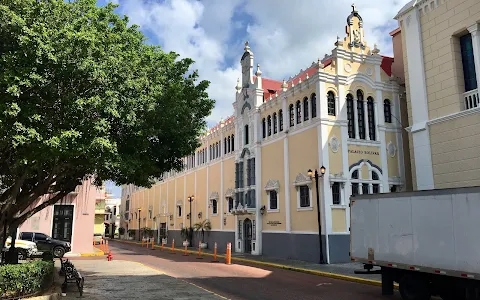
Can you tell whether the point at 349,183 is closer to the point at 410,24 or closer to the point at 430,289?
the point at 410,24

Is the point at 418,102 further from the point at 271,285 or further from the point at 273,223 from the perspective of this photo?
the point at 273,223

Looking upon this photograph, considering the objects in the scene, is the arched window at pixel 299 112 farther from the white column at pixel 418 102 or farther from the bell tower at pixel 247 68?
the white column at pixel 418 102

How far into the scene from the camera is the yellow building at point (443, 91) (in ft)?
54.6

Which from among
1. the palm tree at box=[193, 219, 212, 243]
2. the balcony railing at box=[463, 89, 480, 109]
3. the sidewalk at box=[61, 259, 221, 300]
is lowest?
the sidewalk at box=[61, 259, 221, 300]

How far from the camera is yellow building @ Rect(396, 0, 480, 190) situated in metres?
16.6

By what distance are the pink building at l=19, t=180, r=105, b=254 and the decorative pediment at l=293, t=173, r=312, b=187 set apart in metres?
14.6

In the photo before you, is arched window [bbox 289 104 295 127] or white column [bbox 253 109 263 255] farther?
white column [bbox 253 109 263 255]

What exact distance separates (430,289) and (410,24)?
1319 cm

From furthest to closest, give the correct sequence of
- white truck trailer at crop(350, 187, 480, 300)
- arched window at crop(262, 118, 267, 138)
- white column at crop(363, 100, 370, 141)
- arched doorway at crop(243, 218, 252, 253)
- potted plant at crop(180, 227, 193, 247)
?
potted plant at crop(180, 227, 193, 247)
arched doorway at crop(243, 218, 252, 253)
arched window at crop(262, 118, 267, 138)
white column at crop(363, 100, 370, 141)
white truck trailer at crop(350, 187, 480, 300)

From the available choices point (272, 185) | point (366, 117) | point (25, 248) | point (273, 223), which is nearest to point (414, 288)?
point (366, 117)

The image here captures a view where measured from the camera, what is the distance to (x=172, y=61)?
14797 mm

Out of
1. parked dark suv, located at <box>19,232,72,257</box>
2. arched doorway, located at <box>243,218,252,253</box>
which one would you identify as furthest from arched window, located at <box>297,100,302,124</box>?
parked dark suv, located at <box>19,232,72,257</box>

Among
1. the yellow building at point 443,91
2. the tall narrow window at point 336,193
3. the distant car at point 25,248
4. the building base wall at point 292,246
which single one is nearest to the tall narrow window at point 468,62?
the yellow building at point 443,91

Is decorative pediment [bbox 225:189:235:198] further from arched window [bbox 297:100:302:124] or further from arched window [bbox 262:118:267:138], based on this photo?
arched window [bbox 297:100:302:124]
